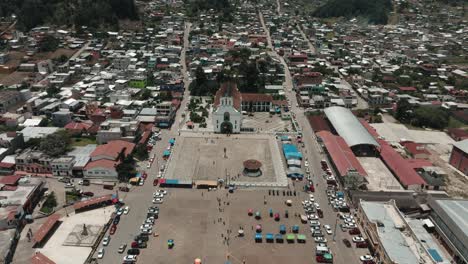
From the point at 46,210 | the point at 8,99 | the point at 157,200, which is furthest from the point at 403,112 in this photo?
the point at 8,99

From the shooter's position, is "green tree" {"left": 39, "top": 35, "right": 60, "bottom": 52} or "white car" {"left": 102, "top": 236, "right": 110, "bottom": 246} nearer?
"white car" {"left": 102, "top": 236, "right": 110, "bottom": 246}

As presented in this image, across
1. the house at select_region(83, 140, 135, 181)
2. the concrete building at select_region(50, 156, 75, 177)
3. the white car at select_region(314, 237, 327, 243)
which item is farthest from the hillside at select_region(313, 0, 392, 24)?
the concrete building at select_region(50, 156, 75, 177)

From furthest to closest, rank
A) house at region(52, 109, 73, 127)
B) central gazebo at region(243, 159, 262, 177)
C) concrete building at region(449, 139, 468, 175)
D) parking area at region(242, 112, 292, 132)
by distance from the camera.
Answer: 1. parking area at region(242, 112, 292, 132)
2. house at region(52, 109, 73, 127)
3. concrete building at region(449, 139, 468, 175)
4. central gazebo at region(243, 159, 262, 177)

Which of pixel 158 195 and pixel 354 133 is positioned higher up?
pixel 354 133

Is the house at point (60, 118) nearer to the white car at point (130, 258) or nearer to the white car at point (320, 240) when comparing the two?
the white car at point (130, 258)

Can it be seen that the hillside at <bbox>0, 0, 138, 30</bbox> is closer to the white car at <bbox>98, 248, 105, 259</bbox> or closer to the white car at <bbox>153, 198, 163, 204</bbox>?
the white car at <bbox>153, 198, 163, 204</bbox>

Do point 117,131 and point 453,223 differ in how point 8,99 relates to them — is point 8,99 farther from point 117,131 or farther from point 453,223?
point 453,223

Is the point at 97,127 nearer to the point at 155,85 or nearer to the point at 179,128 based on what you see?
the point at 179,128
